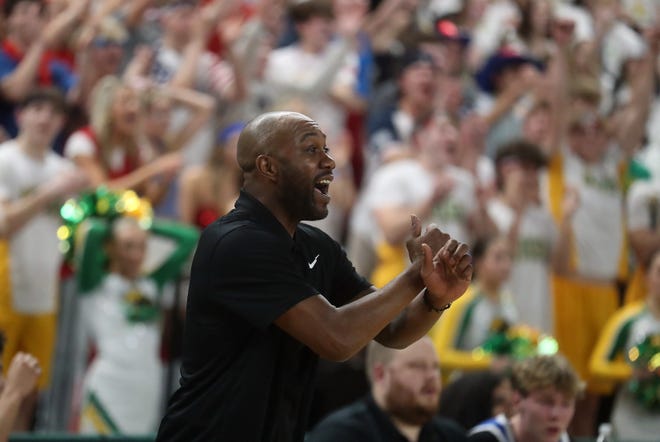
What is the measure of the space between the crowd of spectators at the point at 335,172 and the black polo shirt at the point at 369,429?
839mm

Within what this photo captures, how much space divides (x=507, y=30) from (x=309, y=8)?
2.77 meters

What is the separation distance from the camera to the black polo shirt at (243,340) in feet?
12.0

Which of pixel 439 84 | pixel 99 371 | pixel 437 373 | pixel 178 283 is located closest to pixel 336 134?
pixel 439 84

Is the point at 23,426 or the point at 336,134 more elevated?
the point at 336,134

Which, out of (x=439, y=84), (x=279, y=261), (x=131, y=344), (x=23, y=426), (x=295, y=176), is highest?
(x=439, y=84)

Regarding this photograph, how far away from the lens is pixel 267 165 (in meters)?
3.75

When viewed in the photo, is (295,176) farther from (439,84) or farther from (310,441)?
(439,84)

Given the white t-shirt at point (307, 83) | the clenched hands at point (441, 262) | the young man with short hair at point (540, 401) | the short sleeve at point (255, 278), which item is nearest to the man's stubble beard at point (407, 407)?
the young man with short hair at point (540, 401)

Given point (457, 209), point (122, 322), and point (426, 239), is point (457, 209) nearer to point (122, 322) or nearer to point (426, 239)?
point (122, 322)

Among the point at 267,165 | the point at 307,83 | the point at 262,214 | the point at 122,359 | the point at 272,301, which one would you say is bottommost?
the point at 122,359

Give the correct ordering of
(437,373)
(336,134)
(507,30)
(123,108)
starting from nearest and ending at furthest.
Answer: (437,373)
(123,108)
(336,134)
(507,30)

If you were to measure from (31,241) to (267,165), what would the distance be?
443 centimetres

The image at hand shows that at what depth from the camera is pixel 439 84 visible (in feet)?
32.9

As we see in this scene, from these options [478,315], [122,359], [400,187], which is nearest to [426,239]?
[122,359]
